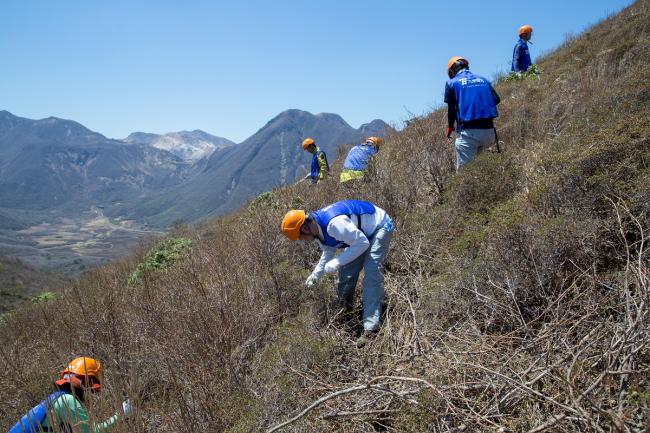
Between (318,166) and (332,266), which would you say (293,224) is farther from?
(318,166)

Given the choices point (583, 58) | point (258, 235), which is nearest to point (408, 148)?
point (258, 235)

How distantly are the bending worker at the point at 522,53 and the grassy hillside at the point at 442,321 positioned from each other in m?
3.66

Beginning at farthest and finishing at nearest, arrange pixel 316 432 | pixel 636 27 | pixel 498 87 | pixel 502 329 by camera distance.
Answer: pixel 498 87 < pixel 636 27 < pixel 502 329 < pixel 316 432

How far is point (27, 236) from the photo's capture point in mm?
166875

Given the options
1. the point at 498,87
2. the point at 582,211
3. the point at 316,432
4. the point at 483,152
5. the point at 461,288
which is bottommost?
the point at 316,432

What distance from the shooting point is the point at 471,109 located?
4676mm

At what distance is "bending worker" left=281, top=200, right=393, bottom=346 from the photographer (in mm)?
3500

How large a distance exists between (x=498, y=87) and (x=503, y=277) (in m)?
7.78

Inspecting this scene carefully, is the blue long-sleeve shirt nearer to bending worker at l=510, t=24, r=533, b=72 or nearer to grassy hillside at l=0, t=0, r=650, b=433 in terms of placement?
bending worker at l=510, t=24, r=533, b=72

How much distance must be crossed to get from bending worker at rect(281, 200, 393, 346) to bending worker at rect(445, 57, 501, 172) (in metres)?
1.79

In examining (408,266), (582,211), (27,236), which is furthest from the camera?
(27,236)

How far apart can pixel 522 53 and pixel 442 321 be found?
851 cm

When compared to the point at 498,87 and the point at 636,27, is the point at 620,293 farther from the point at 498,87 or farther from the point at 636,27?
the point at 636,27

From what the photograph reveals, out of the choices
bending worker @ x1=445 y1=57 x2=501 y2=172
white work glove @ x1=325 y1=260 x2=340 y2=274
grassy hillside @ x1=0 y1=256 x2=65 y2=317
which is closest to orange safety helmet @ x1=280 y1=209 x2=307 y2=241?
white work glove @ x1=325 y1=260 x2=340 y2=274
